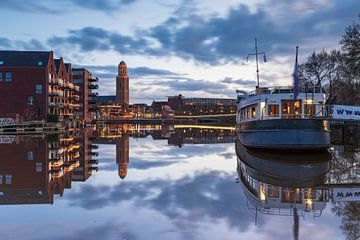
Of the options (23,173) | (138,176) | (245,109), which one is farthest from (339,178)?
(245,109)

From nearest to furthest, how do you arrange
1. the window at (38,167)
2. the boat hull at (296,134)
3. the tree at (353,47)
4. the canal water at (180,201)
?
the canal water at (180,201) → the window at (38,167) → the boat hull at (296,134) → the tree at (353,47)

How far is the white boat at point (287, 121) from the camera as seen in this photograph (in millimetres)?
27094

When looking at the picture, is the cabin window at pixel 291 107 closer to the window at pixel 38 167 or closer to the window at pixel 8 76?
the window at pixel 38 167

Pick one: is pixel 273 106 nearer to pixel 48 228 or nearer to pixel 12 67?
pixel 48 228

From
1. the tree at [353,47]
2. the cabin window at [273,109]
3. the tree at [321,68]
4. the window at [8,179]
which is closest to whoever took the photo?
the window at [8,179]

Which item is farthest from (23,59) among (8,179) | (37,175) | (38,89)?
(8,179)

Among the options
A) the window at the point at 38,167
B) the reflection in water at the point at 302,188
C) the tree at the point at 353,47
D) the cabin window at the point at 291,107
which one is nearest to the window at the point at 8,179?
the window at the point at 38,167

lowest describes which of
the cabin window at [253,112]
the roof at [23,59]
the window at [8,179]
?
the window at [8,179]

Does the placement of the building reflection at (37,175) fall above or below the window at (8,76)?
below

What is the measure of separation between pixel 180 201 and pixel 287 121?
1618 cm

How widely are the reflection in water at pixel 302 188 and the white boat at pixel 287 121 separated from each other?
3.00m

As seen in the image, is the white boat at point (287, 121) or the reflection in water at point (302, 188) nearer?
the reflection in water at point (302, 188)

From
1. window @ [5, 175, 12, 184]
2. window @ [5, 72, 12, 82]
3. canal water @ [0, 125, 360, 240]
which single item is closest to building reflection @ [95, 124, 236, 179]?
canal water @ [0, 125, 360, 240]

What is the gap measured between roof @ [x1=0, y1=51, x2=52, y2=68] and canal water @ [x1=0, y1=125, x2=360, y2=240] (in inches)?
2379
